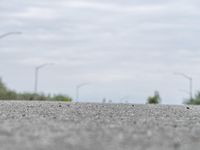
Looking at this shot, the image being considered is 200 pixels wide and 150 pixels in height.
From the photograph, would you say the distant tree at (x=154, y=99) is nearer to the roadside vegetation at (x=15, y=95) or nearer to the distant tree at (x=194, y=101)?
the distant tree at (x=194, y=101)

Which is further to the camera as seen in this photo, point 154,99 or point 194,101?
point 154,99

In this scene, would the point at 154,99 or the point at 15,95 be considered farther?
the point at 154,99

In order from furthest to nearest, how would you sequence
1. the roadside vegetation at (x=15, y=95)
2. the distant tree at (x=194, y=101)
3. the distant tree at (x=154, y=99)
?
the distant tree at (x=154, y=99), the distant tree at (x=194, y=101), the roadside vegetation at (x=15, y=95)

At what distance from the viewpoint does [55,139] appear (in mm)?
11078

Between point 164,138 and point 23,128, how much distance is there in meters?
2.49

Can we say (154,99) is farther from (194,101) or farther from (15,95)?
(15,95)

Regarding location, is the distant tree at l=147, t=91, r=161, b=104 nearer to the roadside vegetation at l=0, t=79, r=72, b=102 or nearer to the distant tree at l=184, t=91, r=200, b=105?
the distant tree at l=184, t=91, r=200, b=105

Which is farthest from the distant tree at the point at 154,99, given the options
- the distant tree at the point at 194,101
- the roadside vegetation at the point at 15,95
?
the roadside vegetation at the point at 15,95

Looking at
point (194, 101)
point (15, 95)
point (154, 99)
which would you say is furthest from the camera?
point (154, 99)

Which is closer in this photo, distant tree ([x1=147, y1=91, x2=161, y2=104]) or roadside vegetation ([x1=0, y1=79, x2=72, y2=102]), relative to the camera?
roadside vegetation ([x1=0, y1=79, x2=72, y2=102])

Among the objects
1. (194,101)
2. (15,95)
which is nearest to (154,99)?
(194,101)

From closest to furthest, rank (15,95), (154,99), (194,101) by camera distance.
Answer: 1. (15,95)
2. (194,101)
3. (154,99)

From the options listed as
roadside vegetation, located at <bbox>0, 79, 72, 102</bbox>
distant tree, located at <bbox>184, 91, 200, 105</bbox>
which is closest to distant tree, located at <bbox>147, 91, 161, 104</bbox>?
distant tree, located at <bbox>184, 91, 200, 105</bbox>

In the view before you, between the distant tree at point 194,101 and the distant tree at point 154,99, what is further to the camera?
the distant tree at point 154,99
